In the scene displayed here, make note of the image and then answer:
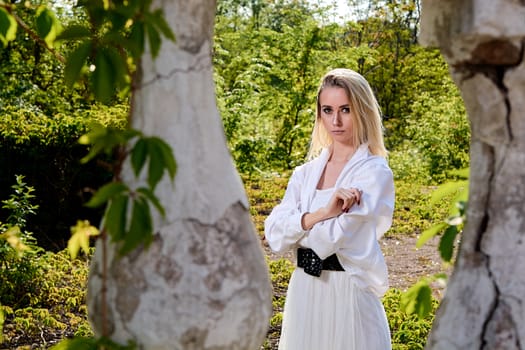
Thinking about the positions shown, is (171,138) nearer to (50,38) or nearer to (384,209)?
(50,38)

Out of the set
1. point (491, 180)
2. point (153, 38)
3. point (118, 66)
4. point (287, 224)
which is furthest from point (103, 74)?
point (287, 224)

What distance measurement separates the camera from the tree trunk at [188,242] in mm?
1144

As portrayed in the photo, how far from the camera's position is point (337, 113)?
9.93ft

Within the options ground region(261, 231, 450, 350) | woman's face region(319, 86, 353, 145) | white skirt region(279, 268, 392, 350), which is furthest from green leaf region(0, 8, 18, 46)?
ground region(261, 231, 450, 350)

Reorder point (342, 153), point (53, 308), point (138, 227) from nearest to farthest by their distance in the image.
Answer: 1. point (138, 227)
2. point (342, 153)
3. point (53, 308)

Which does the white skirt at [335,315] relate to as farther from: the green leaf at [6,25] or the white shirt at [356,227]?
the green leaf at [6,25]

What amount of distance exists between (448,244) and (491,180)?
0.28 meters

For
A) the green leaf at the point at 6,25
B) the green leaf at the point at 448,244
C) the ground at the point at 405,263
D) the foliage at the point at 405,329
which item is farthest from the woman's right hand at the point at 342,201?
the ground at the point at 405,263

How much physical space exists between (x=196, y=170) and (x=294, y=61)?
407 inches

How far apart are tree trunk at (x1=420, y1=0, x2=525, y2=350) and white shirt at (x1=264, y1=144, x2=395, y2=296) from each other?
1.44 metres

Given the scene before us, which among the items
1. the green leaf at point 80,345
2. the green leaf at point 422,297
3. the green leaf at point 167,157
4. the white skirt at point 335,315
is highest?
the green leaf at point 167,157

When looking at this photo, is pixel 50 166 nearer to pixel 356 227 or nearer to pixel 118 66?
pixel 356 227

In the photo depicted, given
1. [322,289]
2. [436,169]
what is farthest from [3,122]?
[436,169]

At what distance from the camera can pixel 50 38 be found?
1617mm
